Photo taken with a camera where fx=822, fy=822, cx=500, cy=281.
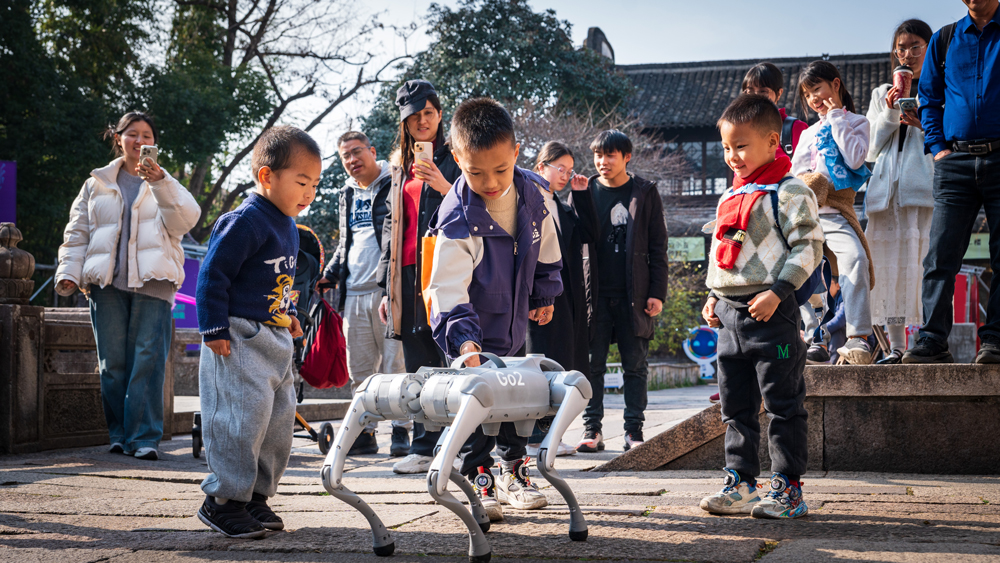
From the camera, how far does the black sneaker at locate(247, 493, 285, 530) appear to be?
113 inches

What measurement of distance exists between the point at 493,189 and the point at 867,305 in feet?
Result: 8.83

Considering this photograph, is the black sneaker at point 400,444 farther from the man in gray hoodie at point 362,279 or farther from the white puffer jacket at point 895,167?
the white puffer jacket at point 895,167

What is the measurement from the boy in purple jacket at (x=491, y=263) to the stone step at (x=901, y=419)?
1470mm

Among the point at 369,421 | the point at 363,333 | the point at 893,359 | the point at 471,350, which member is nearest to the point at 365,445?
the point at 363,333

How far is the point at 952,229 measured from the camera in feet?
13.3

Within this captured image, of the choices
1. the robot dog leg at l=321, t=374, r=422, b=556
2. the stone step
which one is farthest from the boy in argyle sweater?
the robot dog leg at l=321, t=374, r=422, b=556

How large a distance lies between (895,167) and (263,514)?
401 centimetres

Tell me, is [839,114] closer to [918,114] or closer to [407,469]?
[918,114]

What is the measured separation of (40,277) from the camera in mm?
14336

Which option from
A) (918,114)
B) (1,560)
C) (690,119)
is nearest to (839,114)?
(918,114)

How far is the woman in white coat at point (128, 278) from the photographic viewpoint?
505 cm

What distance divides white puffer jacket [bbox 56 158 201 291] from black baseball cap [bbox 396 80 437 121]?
1522 millimetres

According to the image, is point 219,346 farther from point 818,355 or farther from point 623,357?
point 818,355

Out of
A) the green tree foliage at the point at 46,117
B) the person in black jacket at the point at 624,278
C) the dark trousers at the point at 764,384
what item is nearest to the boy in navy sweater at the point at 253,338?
the dark trousers at the point at 764,384
